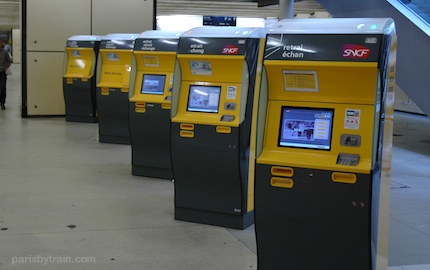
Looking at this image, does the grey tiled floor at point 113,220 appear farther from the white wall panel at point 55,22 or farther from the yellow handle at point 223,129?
the white wall panel at point 55,22

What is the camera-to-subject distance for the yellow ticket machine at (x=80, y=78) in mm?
13383

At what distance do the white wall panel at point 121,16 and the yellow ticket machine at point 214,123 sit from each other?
9302 mm

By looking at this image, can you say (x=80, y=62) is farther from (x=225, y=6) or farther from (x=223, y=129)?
(x=225, y=6)

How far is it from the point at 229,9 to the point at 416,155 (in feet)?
55.1

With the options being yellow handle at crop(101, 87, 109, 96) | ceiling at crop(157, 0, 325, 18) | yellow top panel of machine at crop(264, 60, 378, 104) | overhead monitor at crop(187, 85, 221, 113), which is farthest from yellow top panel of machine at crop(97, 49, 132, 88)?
ceiling at crop(157, 0, 325, 18)

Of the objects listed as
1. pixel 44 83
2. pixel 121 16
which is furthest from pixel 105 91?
pixel 121 16

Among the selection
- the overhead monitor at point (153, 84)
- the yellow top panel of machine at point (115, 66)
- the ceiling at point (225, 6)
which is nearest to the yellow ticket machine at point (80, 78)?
the yellow top panel of machine at point (115, 66)

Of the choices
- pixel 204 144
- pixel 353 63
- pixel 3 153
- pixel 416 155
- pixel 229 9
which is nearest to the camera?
pixel 353 63

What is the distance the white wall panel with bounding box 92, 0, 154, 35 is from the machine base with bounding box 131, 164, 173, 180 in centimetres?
746

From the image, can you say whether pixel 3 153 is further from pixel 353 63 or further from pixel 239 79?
pixel 353 63

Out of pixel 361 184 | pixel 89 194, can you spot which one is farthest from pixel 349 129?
pixel 89 194

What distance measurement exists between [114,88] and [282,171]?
22.9 ft

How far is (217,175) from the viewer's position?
5848 mm

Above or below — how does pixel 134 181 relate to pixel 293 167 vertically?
below
